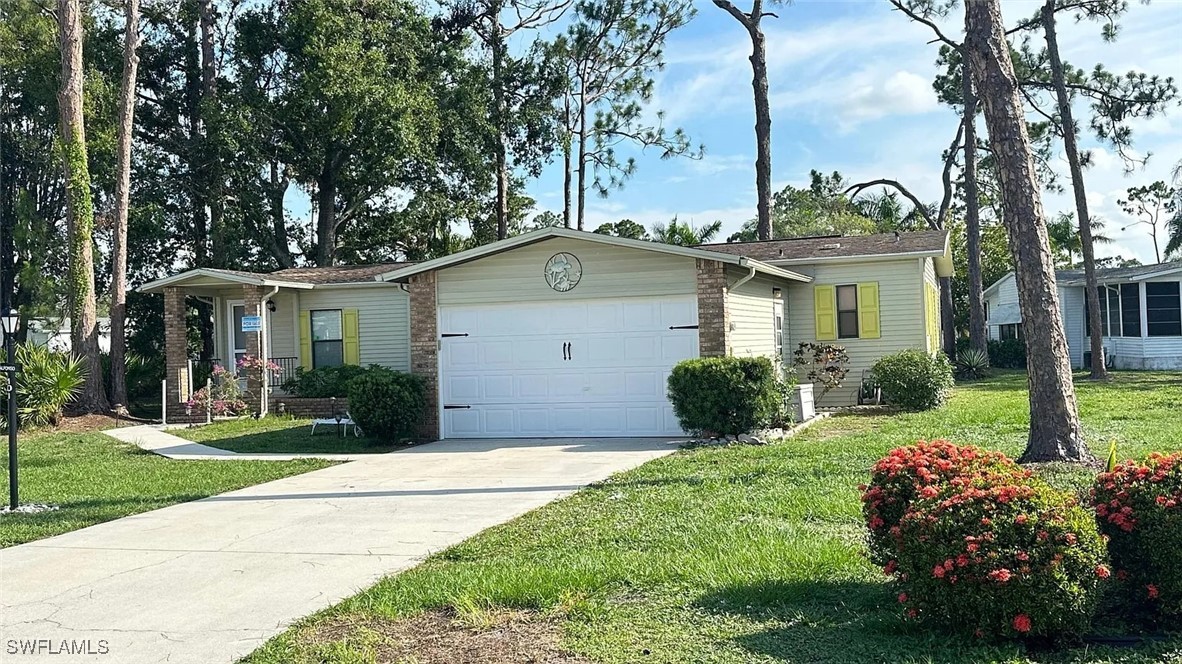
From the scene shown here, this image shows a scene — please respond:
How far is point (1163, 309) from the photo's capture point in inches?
1112

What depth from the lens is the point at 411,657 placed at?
180 inches

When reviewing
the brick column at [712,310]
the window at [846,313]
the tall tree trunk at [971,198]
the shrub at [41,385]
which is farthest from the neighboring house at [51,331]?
the tall tree trunk at [971,198]

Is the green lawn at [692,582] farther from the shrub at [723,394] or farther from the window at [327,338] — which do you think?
the window at [327,338]

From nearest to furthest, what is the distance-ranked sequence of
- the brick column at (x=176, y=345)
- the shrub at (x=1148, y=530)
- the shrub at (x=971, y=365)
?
the shrub at (x=1148, y=530), the brick column at (x=176, y=345), the shrub at (x=971, y=365)

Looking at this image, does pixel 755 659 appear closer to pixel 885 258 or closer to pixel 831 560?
pixel 831 560

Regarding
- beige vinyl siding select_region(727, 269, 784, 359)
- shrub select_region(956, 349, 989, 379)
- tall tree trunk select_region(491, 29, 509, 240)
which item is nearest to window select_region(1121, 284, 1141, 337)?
shrub select_region(956, 349, 989, 379)

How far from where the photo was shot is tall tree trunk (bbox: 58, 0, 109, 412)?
66.1ft

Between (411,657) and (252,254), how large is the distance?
2454 centimetres

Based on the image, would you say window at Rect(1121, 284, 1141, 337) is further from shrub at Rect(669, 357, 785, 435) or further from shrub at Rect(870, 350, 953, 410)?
shrub at Rect(669, 357, 785, 435)

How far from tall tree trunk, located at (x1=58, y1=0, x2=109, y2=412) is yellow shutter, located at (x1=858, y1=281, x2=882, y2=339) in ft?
52.1

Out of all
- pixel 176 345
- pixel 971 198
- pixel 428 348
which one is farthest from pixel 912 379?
pixel 176 345

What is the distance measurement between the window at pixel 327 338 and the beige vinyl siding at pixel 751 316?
30.7 feet

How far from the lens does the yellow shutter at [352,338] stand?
801 inches

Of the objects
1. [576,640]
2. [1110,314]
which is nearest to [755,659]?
[576,640]
